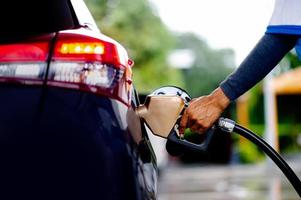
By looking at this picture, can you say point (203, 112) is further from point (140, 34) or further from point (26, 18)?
point (140, 34)

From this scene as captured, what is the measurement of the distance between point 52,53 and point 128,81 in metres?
0.27

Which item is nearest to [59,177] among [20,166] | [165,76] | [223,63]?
[20,166]

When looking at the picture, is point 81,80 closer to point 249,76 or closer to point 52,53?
point 52,53

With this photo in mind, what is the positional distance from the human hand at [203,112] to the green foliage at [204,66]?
46.6 m

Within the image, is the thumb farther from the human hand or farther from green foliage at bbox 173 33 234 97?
green foliage at bbox 173 33 234 97

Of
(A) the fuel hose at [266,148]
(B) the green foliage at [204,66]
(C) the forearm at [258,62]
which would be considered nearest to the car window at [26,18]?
(C) the forearm at [258,62]

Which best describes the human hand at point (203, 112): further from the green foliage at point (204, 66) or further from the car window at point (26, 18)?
the green foliage at point (204, 66)

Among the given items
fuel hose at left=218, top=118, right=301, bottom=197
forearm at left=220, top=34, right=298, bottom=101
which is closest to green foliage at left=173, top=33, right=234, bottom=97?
fuel hose at left=218, top=118, right=301, bottom=197

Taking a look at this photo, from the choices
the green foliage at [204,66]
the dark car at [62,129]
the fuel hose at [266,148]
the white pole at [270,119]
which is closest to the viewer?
the dark car at [62,129]

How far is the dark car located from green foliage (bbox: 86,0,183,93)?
748 inches

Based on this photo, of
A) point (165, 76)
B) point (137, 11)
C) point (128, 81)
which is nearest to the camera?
point (128, 81)

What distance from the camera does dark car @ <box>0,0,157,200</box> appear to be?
2074mm

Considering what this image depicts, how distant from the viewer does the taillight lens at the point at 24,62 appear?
6.88ft

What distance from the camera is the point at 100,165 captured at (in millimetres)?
2080
